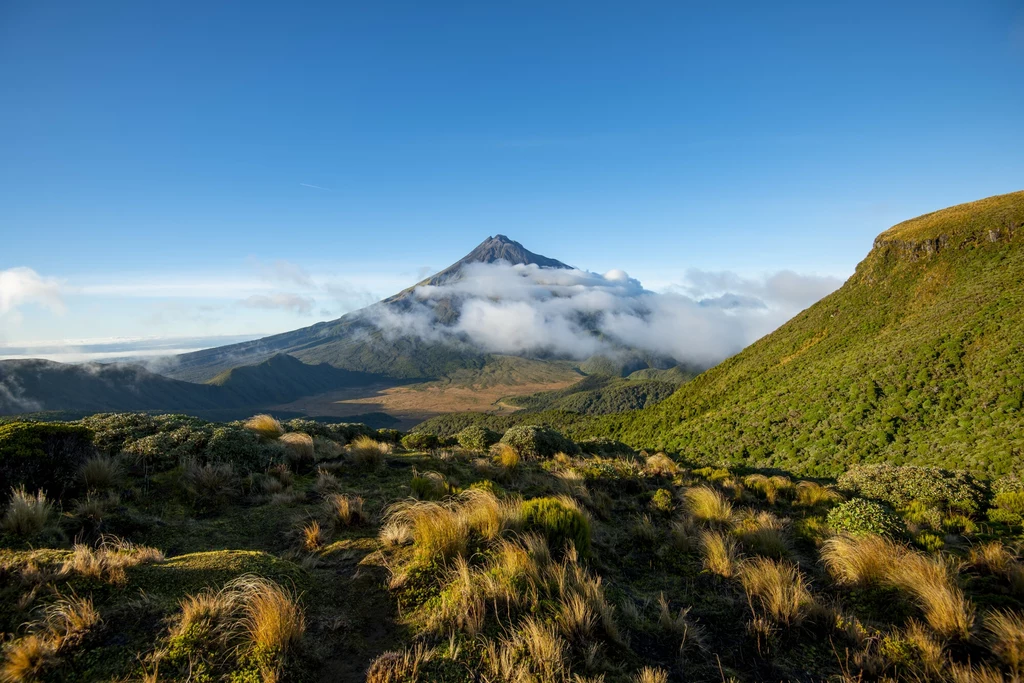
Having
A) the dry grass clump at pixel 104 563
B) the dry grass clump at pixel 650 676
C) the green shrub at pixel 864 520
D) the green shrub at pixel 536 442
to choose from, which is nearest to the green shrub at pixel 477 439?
the green shrub at pixel 536 442

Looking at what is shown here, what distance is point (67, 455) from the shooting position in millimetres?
6984

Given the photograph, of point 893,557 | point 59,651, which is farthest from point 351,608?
point 893,557

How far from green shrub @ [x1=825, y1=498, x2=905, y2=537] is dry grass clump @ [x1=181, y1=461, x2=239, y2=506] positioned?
11.1 m

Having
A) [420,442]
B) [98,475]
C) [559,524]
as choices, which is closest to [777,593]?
[559,524]

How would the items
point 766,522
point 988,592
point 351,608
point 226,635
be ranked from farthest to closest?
point 766,522, point 988,592, point 351,608, point 226,635

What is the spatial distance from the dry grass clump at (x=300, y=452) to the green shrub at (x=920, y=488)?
14.1 meters

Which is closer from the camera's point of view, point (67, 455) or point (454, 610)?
point (454, 610)

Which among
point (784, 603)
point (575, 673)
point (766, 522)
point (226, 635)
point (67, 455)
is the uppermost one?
point (67, 455)

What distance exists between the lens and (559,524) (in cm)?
593

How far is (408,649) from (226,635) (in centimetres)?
147

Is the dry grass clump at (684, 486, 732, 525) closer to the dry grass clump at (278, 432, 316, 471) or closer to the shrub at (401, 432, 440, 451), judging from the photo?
the shrub at (401, 432, 440, 451)

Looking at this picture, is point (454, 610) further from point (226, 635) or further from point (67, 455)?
point (67, 455)

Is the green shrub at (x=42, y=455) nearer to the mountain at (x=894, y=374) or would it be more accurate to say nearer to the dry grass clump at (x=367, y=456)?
the dry grass clump at (x=367, y=456)

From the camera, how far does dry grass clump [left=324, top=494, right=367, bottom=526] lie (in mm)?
6449
